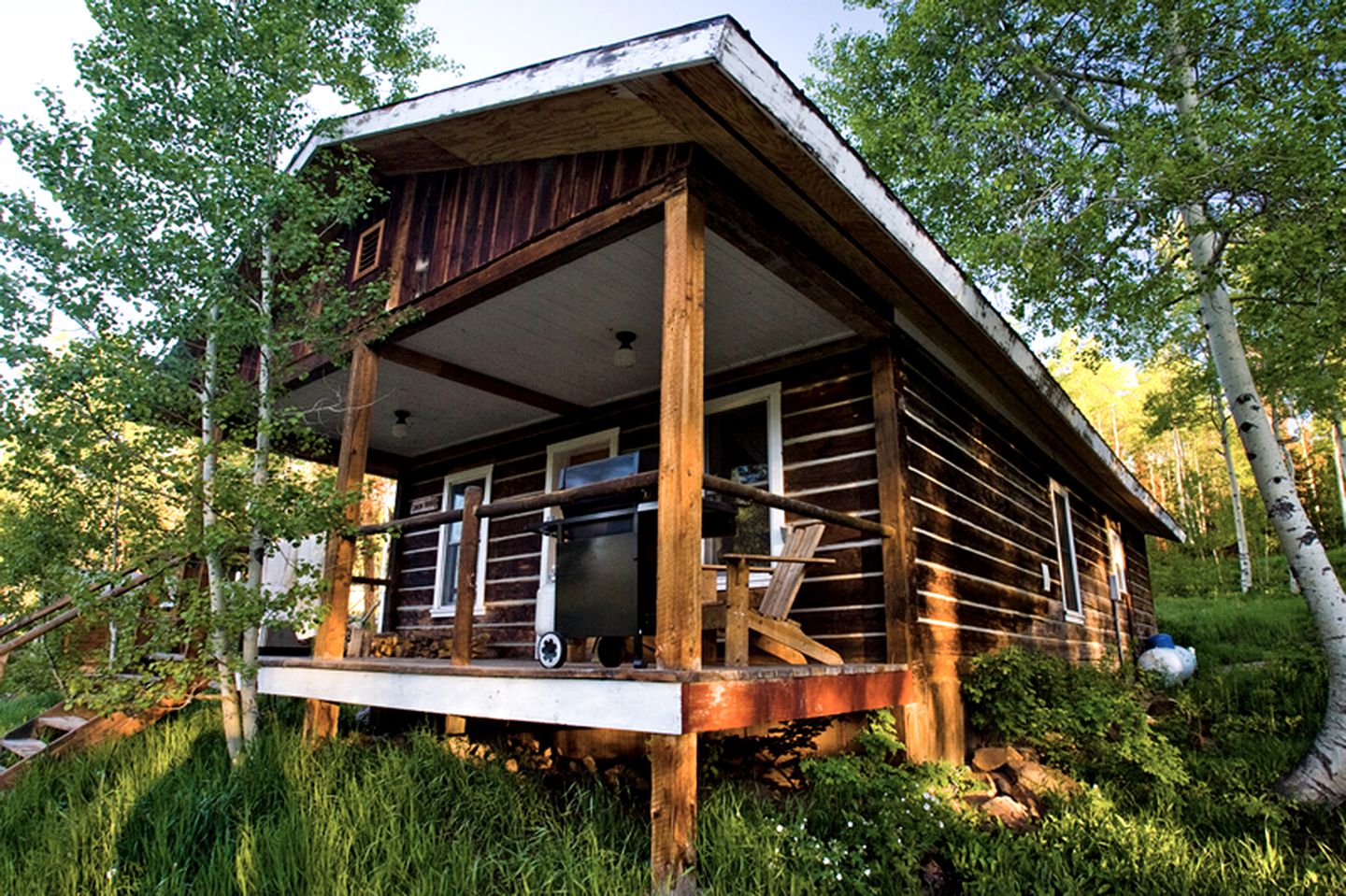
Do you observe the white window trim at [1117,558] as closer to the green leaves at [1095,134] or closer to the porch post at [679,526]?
the green leaves at [1095,134]

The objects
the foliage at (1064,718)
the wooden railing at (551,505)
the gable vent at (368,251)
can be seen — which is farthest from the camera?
the gable vent at (368,251)

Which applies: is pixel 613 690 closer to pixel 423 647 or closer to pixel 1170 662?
pixel 423 647

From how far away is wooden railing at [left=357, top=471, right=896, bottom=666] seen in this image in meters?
3.48

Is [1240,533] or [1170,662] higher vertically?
[1240,533]

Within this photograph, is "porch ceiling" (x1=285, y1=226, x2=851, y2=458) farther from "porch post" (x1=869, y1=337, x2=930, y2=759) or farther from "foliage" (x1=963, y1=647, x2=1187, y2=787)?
"foliage" (x1=963, y1=647, x2=1187, y2=787)

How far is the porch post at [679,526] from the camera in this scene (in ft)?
9.87

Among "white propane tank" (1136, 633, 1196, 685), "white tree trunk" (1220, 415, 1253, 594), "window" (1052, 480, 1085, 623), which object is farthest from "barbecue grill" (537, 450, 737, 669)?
"white tree trunk" (1220, 415, 1253, 594)

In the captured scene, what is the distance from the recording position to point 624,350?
5.34m

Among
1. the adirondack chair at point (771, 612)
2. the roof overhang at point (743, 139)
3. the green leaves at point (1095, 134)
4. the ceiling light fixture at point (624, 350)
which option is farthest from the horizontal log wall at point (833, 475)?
the green leaves at point (1095, 134)

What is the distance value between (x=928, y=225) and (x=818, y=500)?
7.52m

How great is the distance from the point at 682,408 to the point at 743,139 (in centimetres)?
120

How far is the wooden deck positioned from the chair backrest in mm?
575

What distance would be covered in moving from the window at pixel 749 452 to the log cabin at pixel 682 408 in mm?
26

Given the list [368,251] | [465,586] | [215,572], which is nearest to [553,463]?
[368,251]
